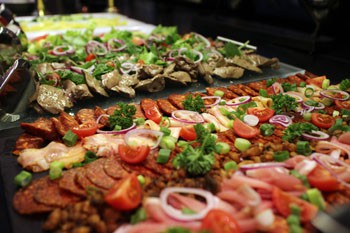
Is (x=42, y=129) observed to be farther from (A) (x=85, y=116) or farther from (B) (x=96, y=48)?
(B) (x=96, y=48)

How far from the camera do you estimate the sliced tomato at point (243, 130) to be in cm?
288

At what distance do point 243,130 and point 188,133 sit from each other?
1.68 feet

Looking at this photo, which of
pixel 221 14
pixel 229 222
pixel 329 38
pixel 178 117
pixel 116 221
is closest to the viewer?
pixel 229 222

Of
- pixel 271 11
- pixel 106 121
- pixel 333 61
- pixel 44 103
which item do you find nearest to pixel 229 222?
pixel 106 121

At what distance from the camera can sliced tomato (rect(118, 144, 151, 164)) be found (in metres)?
2.45

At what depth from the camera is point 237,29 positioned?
21.8 ft

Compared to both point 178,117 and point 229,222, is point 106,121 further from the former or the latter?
point 229,222

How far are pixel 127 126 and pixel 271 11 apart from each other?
554 centimetres

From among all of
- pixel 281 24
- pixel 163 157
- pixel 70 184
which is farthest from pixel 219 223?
pixel 281 24

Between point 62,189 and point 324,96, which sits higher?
point 324,96

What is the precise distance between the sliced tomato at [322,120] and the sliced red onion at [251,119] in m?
0.55

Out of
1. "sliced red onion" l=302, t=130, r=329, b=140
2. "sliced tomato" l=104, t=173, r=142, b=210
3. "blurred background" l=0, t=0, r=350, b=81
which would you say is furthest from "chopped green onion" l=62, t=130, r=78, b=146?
"blurred background" l=0, t=0, r=350, b=81

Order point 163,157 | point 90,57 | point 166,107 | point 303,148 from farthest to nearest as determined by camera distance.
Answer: point 90,57, point 166,107, point 303,148, point 163,157

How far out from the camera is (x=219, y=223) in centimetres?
180
